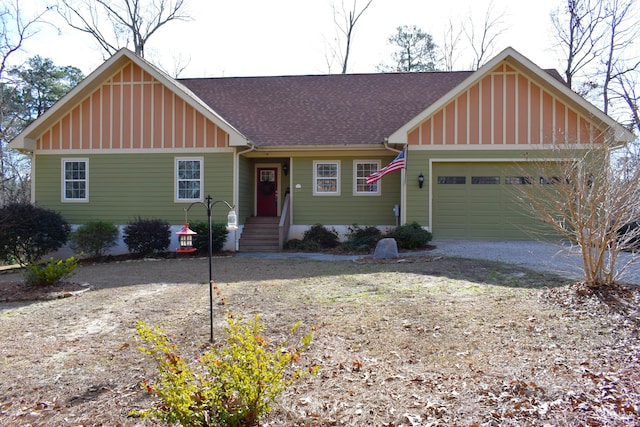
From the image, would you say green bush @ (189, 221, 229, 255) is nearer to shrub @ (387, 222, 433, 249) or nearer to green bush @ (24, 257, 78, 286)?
green bush @ (24, 257, 78, 286)

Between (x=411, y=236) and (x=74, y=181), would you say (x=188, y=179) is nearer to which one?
(x=74, y=181)

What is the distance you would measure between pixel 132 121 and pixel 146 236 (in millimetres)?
3916

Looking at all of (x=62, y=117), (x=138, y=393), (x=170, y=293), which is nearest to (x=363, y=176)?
(x=170, y=293)

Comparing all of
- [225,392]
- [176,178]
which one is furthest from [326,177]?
[225,392]

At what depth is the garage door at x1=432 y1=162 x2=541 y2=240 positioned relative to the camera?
1450 cm

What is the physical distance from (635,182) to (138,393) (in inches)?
247

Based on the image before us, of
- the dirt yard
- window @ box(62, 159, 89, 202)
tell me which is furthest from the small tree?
window @ box(62, 159, 89, 202)

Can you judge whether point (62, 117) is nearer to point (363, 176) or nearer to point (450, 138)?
point (363, 176)

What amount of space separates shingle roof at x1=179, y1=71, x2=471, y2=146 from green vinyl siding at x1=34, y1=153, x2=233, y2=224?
279 cm

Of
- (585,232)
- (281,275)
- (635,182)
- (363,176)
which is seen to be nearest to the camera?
(635,182)

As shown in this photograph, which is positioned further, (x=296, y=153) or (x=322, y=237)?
(x=296, y=153)

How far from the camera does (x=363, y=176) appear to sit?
52.2ft

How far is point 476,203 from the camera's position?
14633 millimetres

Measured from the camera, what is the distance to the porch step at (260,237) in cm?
1514
